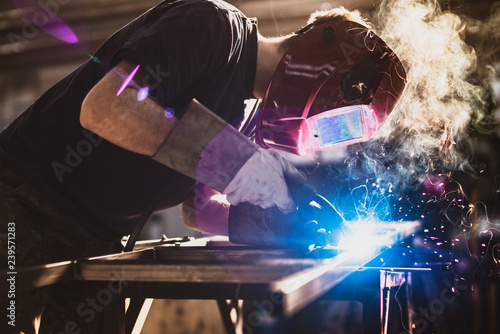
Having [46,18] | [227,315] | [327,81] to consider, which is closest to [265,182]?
[327,81]

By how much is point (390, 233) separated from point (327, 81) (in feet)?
2.22

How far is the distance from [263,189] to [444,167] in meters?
2.04

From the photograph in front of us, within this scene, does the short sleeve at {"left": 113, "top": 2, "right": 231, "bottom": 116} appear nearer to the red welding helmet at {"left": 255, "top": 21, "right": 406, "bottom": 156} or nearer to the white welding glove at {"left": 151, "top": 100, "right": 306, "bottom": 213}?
the white welding glove at {"left": 151, "top": 100, "right": 306, "bottom": 213}

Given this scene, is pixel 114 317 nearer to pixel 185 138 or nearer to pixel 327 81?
pixel 185 138

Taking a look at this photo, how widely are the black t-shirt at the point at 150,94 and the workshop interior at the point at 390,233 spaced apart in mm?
192

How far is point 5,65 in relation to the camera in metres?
5.98

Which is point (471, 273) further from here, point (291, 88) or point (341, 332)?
point (291, 88)

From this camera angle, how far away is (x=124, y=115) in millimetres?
1038

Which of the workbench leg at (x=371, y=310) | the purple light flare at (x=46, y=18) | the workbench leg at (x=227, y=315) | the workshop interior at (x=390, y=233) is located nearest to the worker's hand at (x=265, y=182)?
the workshop interior at (x=390, y=233)

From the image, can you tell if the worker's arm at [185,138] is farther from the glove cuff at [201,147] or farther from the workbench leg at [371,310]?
the workbench leg at [371,310]

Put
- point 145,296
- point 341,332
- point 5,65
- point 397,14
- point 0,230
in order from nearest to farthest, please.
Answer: point 145,296 < point 0,230 < point 397,14 < point 341,332 < point 5,65

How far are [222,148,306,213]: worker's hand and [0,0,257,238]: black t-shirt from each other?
9.9 inches

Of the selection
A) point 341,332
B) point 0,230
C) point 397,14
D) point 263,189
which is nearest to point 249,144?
point 263,189

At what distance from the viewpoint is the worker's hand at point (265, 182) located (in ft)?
3.90
